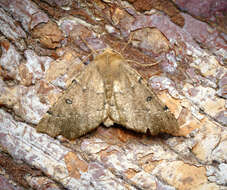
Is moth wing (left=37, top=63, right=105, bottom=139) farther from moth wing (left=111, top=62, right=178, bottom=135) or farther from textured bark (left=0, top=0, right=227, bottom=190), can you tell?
moth wing (left=111, top=62, right=178, bottom=135)

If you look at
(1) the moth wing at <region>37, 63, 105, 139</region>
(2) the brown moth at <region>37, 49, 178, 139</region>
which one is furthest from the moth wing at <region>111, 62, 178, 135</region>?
(1) the moth wing at <region>37, 63, 105, 139</region>

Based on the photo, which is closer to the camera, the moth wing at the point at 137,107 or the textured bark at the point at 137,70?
the textured bark at the point at 137,70

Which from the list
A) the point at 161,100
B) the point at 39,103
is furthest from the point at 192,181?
the point at 39,103

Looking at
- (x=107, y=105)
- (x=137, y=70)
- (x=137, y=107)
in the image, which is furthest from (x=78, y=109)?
(x=137, y=70)

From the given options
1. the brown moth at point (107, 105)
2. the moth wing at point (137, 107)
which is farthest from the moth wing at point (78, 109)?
the moth wing at point (137, 107)

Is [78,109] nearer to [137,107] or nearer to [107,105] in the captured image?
[107,105]

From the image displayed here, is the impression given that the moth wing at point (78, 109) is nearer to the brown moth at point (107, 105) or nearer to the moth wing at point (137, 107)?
Result: the brown moth at point (107, 105)

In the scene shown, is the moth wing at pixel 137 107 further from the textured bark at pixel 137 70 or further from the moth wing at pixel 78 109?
the moth wing at pixel 78 109
